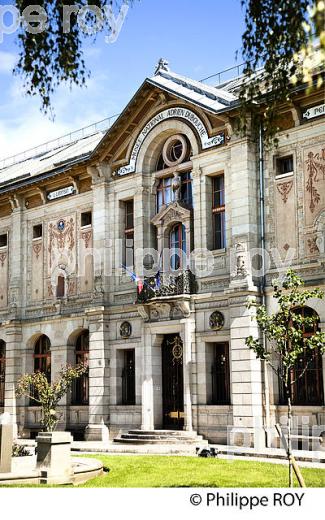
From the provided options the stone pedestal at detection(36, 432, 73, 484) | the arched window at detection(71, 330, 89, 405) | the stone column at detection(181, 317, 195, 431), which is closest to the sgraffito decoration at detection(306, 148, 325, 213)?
the stone column at detection(181, 317, 195, 431)

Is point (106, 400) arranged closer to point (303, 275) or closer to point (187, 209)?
point (187, 209)

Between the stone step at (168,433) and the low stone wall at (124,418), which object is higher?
the low stone wall at (124,418)

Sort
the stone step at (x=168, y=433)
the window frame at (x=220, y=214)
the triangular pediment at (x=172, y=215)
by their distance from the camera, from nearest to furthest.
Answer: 1. the stone step at (x=168, y=433)
2. the window frame at (x=220, y=214)
3. the triangular pediment at (x=172, y=215)

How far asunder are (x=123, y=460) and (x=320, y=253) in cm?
943

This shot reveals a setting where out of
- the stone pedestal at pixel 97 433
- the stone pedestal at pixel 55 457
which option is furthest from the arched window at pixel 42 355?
the stone pedestal at pixel 55 457

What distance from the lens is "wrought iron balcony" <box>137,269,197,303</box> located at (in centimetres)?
2939

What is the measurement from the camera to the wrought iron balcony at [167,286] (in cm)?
2939

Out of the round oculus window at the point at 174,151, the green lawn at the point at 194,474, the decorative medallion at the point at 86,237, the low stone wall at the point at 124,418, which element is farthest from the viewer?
the decorative medallion at the point at 86,237

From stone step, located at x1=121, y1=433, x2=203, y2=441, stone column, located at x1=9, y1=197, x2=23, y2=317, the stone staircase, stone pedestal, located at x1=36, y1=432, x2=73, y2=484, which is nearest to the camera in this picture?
stone pedestal, located at x1=36, y1=432, x2=73, y2=484

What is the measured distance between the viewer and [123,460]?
23203 mm

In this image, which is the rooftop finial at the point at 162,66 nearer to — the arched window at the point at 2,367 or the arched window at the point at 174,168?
the arched window at the point at 174,168

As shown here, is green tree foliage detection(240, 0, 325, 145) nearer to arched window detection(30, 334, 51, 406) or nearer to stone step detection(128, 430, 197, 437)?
stone step detection(128, 430, 197, 437)

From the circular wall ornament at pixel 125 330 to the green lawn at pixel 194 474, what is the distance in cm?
928

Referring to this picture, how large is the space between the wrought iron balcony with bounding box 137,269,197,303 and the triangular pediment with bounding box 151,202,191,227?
2.21m
